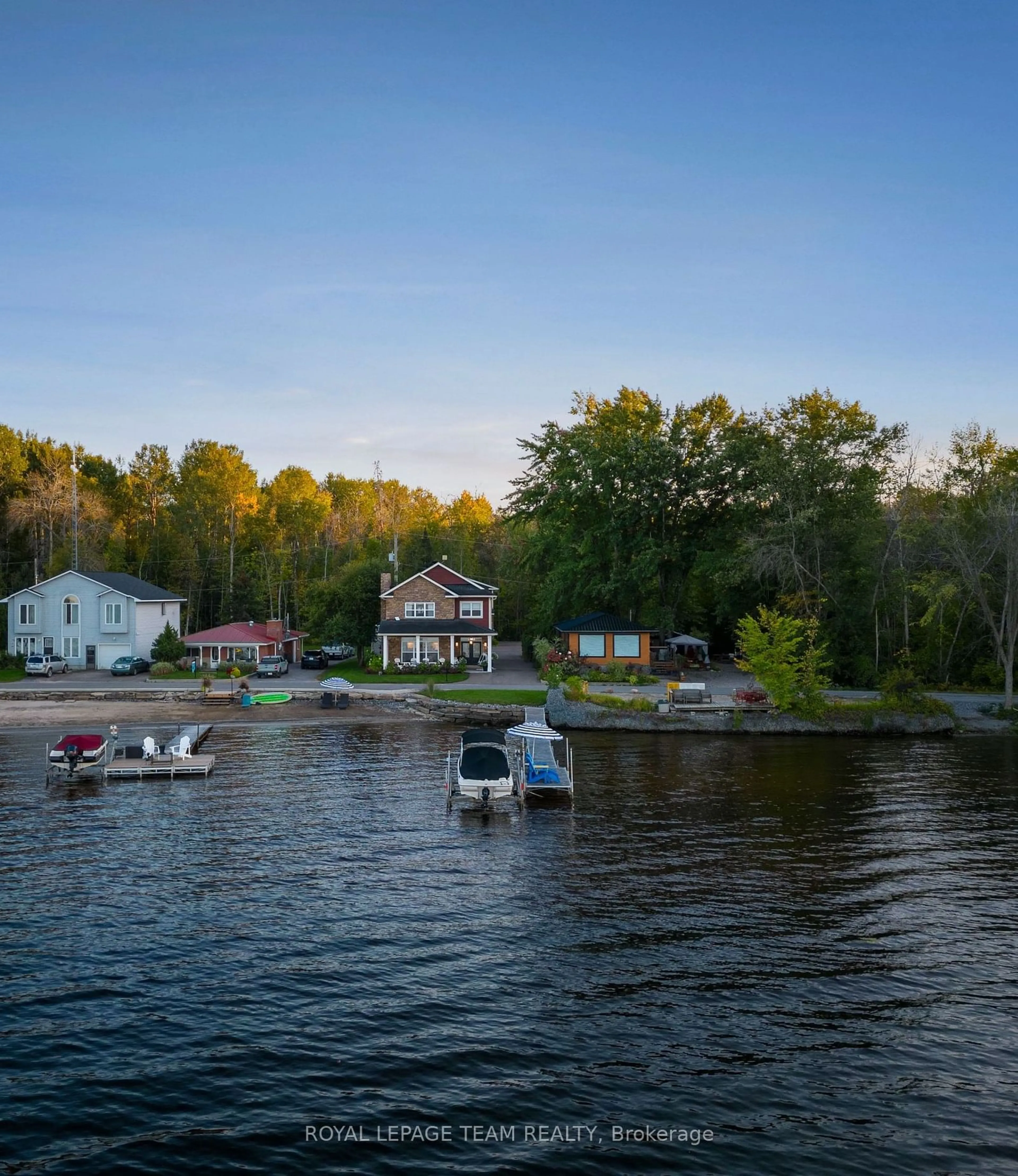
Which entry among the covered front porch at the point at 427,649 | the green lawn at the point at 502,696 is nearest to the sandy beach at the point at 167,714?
the green lawn at the point at 502,696

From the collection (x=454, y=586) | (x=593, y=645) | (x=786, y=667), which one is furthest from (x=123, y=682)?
(x=786, y=667)

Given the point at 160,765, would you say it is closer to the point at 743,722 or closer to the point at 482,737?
the point at 482,737

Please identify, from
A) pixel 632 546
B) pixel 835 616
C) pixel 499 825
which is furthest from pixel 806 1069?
pixel 632 546

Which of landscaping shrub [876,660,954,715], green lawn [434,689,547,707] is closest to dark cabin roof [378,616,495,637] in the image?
green lawn [434,689,547,707]

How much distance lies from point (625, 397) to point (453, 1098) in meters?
78.6

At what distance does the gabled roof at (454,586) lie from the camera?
73.6 metres

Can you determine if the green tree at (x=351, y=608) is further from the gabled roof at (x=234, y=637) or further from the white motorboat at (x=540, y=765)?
the white motorboat at (x=540, y=765)

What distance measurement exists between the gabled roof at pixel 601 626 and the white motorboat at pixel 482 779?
3296 cm

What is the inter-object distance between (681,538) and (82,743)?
169ft

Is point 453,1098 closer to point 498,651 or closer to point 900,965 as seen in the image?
point 900,965

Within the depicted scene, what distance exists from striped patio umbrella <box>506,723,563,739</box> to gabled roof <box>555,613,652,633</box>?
28.6 metres

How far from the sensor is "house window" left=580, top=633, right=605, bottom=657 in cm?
6744

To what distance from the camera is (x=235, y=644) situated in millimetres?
72312

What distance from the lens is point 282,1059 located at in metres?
14.8
